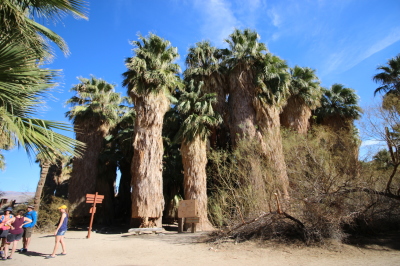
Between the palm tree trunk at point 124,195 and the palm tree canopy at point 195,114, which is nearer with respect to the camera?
the palm tree canopy at point 195,114

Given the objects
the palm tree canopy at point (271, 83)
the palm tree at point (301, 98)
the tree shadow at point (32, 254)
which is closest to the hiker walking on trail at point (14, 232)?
the tree shadow at point (32, 254)

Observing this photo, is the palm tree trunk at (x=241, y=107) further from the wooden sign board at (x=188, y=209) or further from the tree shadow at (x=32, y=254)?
the tree shadow at (x=32, y=254)

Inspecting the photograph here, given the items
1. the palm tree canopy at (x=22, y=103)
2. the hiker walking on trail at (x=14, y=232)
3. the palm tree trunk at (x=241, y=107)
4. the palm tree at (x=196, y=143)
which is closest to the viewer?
the palm tree canopy at (x=22, y=103)

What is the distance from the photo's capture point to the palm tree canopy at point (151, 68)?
16172 millimetres

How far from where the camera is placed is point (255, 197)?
1114cm

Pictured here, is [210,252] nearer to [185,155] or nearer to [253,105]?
[185,155]

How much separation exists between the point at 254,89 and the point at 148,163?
9.55 m

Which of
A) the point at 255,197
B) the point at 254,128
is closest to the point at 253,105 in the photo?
the point at 254,128

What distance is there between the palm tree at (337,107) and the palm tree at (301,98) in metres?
1.63

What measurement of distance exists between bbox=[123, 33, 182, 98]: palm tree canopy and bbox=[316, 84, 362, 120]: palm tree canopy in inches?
525

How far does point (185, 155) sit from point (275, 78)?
8.75 m

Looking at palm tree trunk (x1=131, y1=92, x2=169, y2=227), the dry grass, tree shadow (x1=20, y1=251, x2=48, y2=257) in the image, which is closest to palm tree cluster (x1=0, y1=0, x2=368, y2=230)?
palm tree trunk (x1=131, y1=92, x2=169, y2=227)

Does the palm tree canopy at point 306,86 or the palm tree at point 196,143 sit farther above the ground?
the palm tree canopy at point 306,86

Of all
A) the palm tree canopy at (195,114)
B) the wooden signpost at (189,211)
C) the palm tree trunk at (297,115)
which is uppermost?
the palm tree trunk at (297,115)
